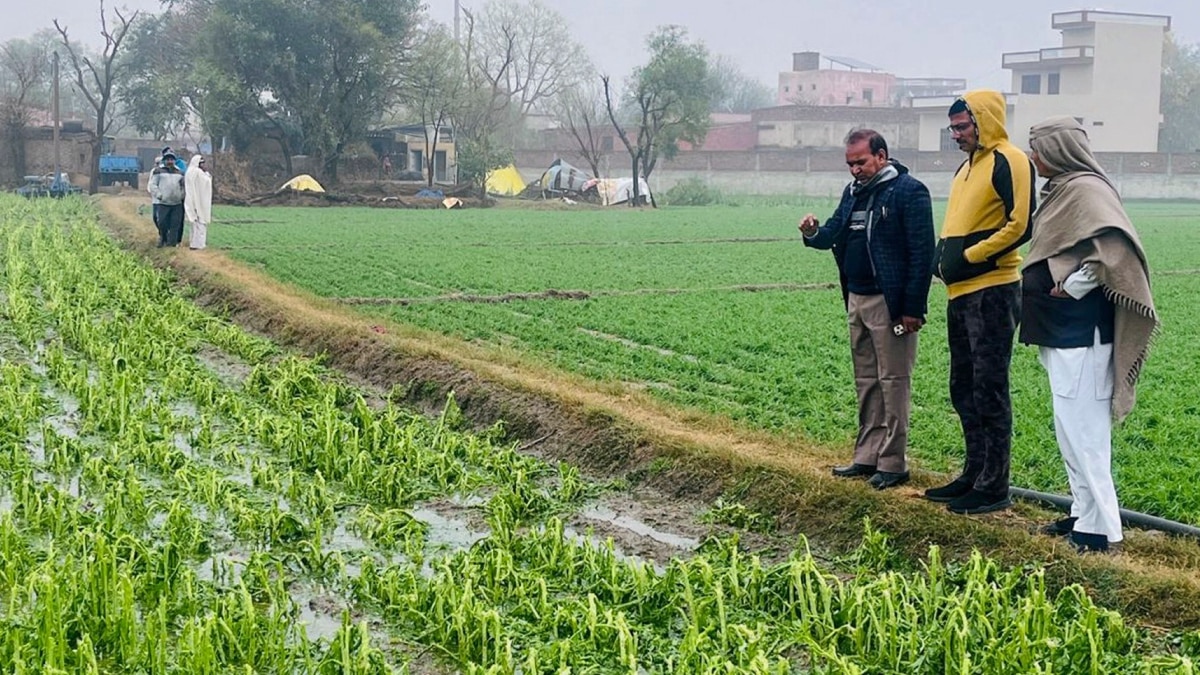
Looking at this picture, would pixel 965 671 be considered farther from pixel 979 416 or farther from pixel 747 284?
pixel 747 284

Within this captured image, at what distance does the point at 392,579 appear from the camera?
17.1 ft

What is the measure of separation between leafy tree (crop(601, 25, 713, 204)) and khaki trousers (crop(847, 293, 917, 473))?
4783 centimetres

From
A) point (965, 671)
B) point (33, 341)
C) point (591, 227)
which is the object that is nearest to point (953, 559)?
point (965, 671)

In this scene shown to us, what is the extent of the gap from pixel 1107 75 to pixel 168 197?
2327 inches

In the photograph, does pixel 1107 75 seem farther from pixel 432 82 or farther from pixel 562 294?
pixel 562 294

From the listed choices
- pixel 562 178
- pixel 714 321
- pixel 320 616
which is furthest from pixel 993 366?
pixel 562 178

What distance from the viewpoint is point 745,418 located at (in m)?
8.51

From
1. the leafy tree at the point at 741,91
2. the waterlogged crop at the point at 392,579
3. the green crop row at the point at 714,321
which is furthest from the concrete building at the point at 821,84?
the waterlogged crop at the point at 392,579

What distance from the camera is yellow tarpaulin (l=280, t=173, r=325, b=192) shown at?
153ft

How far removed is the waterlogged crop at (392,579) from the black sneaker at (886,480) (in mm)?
707

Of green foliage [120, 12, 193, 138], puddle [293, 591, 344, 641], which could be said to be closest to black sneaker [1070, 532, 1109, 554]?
puddle [293, 591, 344, 641]

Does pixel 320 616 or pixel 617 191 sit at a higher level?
pixel 617 191

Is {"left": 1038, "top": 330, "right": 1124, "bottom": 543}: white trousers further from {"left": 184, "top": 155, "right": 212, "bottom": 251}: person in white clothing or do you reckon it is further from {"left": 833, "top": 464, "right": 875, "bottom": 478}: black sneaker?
{"left": 184, "top": 155, "right": 212, "bottom": 251}: person in white clothing

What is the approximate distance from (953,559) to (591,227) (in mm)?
29410
